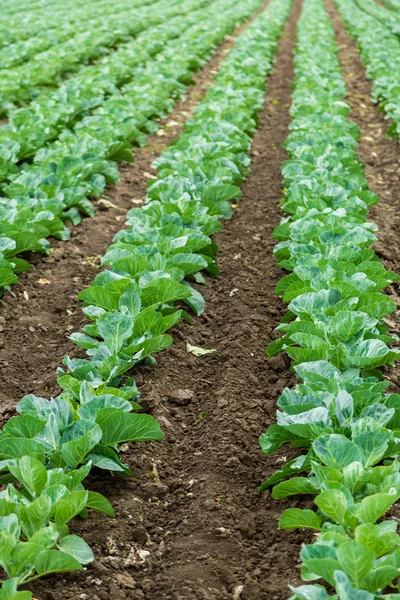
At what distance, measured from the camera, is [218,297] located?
220 inches

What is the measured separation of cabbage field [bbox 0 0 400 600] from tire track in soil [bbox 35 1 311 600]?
0.04 feet

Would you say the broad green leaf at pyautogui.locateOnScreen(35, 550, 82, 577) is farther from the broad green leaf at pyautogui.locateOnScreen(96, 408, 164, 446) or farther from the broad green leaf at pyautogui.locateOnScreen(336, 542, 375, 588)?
the broad green leaf at pyautogui.locateOnScreen(336, 542, 375, 588)

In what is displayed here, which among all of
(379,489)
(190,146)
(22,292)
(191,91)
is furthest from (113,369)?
(191,91)

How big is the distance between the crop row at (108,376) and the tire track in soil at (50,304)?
253mm

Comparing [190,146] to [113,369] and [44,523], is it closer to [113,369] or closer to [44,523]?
[113,369]

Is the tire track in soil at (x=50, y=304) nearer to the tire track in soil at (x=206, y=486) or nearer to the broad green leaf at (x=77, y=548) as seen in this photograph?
the tire track in soil at (x=206, y=486)

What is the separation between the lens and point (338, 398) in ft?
11.0

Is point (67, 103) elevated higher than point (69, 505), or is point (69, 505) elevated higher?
point (69, 505)

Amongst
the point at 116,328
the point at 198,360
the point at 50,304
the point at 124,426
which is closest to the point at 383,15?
the point at 50,304

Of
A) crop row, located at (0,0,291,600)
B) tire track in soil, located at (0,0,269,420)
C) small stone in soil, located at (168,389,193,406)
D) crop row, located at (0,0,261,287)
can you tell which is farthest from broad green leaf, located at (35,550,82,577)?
crop row, located at (0,0,261,287)

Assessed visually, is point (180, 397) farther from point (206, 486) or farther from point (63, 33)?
point (63, 33)

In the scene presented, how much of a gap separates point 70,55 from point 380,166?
6986 millimetres

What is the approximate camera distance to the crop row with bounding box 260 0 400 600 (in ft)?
8.50

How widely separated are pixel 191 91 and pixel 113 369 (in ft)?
30.9
